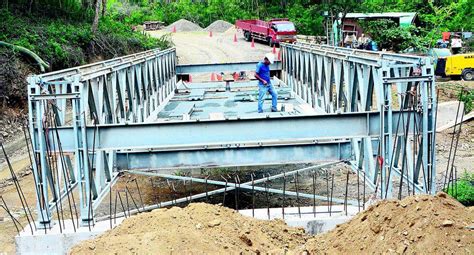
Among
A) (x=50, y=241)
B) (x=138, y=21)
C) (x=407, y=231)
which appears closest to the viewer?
(x=407, y=231)

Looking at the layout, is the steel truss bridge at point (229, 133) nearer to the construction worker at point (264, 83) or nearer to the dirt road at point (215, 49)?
the construction worker at point (264, 83)

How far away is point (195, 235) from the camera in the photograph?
4.89 meters

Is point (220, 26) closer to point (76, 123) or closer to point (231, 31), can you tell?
point (231, 31)

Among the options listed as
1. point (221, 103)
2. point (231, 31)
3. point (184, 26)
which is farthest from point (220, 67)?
point (184, 26)

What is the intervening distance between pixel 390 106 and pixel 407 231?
2848mm

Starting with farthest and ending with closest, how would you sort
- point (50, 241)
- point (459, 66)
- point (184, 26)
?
point (184, 26)
point (459, 66)
point (50, 241)

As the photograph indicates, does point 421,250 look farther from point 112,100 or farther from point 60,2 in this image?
point 60,2

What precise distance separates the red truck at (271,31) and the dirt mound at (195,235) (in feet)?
95.3

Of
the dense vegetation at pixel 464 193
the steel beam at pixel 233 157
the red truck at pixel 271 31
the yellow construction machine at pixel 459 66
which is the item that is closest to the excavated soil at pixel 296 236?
the steel beam at pixel 233 157

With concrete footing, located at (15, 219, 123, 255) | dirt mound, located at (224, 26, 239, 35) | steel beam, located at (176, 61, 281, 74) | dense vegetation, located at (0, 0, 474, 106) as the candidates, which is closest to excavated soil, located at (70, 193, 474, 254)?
concrete footing, located at (15, 219, 123, 255)

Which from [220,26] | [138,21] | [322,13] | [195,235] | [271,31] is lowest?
[195,235]

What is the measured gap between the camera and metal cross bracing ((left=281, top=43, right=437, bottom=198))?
694 centimetres

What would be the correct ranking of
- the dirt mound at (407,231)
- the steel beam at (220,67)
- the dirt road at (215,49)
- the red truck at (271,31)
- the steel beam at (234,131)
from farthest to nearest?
the red truck at (271,31) → the dirt road at (215,49) → the steel beam at (220,67) → the steel beam at (234,131) → the dirt mound at (407,231)

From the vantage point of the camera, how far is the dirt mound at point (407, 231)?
13.4 ft
